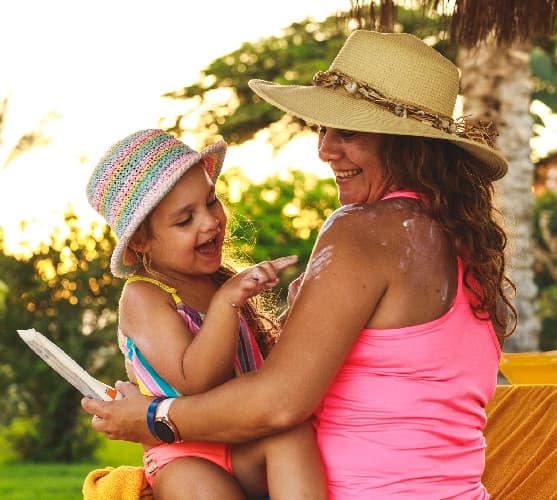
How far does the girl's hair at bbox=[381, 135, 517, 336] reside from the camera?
→ 2467mm

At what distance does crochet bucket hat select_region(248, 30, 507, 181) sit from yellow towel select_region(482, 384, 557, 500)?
1017mm

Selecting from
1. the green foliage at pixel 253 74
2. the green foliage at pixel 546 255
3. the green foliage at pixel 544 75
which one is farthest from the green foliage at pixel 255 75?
the green foliage at pixel 546 255

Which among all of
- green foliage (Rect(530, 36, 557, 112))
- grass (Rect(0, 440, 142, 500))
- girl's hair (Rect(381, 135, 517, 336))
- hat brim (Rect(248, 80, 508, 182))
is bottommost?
grass (Rect(0, 440, 142, 500))

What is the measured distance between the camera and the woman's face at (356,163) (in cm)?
258

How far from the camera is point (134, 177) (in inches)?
110

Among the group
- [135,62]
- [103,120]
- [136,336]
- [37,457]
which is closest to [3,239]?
[37,457]

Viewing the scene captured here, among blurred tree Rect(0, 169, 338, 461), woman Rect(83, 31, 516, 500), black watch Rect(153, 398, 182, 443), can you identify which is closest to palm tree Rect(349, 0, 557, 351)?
blurred tree Rect(0, 169, 338, 461)

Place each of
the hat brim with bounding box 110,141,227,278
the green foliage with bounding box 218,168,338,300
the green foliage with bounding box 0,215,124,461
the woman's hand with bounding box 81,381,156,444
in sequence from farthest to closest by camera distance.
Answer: the green foliage with bounding box 218,168,338,300 < the green foliage with bounding box 0,215,124,461 < the hat brim with bounding box 110,141,227,278 < the woman's hand with bounding box 81,381,156,444

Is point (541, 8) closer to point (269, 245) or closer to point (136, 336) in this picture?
point (136, 336)

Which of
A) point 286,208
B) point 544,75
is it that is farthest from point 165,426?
point 544,75

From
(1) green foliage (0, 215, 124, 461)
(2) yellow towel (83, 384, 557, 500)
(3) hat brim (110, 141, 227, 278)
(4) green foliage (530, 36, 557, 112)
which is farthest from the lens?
(4) green foliage (530, 36, 557, 112)

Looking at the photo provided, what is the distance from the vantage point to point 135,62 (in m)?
16.4

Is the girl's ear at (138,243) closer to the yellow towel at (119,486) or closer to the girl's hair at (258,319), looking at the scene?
the girl's hair at (258,319)

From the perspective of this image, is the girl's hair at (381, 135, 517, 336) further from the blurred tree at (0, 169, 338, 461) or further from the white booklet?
the blurred tree at (0, 169, 338, 461)
